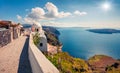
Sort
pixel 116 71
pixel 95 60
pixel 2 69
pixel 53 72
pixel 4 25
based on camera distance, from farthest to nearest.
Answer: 1. pixel 95 60
2. pixel 116 71
3. pixel 4 25
4. pixel 2 69
5. pixel 53 72

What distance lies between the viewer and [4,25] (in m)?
32.8

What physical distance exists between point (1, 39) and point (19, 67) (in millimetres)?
12738

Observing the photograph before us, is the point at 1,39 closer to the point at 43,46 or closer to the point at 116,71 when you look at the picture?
the point at 43,46

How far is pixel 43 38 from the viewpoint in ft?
126

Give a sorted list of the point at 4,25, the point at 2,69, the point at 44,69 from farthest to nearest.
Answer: the point at 4,25 < the point at 2,69 < the point at 44,69

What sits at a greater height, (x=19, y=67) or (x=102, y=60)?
(x=19, y=67)

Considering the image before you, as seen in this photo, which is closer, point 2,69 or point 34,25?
point 2,69

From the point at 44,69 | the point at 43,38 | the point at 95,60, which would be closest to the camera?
the point at 44,69

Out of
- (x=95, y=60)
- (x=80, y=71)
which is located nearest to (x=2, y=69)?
(x=80, y=71)

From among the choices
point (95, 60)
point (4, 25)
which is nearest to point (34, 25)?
point (4, 25)

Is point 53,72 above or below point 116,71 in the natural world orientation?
above

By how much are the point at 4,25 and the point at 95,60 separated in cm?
6114

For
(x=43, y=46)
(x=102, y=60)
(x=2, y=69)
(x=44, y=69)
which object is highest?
(x=44, y=69)

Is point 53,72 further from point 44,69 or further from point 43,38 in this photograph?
point 43,38
